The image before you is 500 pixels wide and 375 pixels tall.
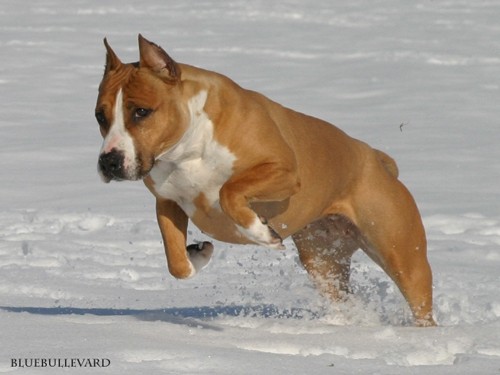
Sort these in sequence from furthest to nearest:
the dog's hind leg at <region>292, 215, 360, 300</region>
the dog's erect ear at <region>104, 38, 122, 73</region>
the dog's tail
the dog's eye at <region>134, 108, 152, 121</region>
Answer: the dog's hind leg at <region>292, 215, 360, 300</region>
the dog's tail
the dog's erect ear at <region>104, 38, 122, 73</region>
the dog's eye at <region>134, 108, 152, 121</region>

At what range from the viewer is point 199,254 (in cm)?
610

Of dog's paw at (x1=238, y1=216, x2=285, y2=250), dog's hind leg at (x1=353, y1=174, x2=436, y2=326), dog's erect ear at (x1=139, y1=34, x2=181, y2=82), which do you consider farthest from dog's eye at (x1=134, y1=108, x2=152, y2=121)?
dog's hind leg at (x1=353, y1=174, x2=436, y2=326)

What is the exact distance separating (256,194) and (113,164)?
0.79 meters

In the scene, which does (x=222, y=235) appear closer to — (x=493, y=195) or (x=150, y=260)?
(x=150, y=260)

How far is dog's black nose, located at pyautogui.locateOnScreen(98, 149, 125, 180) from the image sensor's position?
204 inches

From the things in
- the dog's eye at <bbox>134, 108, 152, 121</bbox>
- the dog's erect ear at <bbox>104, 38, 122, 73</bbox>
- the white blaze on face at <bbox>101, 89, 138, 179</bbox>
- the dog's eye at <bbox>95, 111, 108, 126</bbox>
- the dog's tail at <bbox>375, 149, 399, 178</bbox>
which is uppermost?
the dog's erect ear at <bbox>104, 38, 122, 73</bbox>

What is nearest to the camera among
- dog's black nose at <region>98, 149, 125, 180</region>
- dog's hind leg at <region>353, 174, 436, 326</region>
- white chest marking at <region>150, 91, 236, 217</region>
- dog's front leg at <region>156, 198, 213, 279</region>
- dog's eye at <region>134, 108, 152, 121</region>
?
dog's black nose at <region>98, 149, 125, 180</region>

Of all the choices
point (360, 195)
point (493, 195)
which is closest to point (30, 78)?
point (493, 195)

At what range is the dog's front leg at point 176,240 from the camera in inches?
236

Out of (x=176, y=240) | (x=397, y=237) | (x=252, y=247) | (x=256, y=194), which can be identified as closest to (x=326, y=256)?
(x=397, y=237)

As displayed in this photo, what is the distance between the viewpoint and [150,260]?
8359 mm

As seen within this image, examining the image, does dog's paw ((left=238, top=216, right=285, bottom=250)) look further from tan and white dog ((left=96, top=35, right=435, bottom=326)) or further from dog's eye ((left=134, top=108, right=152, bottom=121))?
dog's eye ((left=134, top=108, right=152, bottom=121))

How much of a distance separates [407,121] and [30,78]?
18.4 feet

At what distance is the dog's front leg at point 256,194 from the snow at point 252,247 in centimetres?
48
